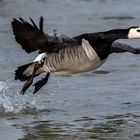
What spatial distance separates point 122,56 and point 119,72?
40.2 inches

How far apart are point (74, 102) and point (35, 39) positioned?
1.23 meters

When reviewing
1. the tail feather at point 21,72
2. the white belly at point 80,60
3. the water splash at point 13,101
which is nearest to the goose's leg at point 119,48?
the white belly at point 80,60

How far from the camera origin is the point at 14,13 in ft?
49.4

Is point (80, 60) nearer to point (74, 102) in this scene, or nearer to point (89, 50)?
point (89, 50)

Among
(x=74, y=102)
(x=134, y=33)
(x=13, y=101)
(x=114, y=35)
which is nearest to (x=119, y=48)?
(x=114, y=35)

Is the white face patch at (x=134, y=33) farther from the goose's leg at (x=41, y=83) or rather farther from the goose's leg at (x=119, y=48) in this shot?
the goose's leg at (x=41, y=83)

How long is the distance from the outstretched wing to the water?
31.6 inches

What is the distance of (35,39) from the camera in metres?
8.37

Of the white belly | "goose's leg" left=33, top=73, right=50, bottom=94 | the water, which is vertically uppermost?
the white belly

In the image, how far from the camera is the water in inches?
315

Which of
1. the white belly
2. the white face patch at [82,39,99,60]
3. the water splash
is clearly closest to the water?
the water splash

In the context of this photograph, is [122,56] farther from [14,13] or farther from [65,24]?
[14,13]

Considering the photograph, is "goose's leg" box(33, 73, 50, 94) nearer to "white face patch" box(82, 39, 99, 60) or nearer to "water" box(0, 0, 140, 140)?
"water" box(0, 0, 140, 140)

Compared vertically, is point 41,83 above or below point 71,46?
below
